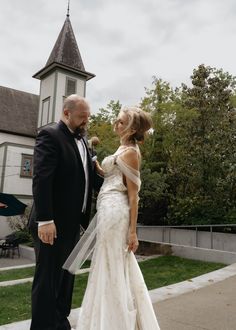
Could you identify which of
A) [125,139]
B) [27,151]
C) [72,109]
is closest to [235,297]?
[125,139]

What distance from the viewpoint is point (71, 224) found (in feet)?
11.0

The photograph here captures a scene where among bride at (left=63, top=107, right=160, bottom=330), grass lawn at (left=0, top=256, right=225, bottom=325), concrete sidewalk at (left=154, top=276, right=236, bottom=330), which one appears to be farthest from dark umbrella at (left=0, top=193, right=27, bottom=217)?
bride at (left=63, top=107, right=160, bottom=330)

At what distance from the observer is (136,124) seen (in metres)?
3.38

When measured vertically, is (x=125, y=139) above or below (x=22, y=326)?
above

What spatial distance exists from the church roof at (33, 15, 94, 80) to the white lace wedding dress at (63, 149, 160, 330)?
24.2 m

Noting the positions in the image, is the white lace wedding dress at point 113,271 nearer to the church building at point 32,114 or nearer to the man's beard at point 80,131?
the man's beard at point 80,131

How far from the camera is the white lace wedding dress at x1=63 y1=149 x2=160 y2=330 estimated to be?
10.1 ft

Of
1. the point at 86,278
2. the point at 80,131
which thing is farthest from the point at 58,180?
the point at 86,278

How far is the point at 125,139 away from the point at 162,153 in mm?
15533

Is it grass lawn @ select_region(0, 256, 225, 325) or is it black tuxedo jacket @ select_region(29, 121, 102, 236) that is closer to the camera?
black tuxedo jacket @ select_region(29, 121, 102, 236)

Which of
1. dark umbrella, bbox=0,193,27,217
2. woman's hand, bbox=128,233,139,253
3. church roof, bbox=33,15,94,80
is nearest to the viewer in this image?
woman's hand, bbox=128,233,139,253

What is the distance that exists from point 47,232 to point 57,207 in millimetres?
291

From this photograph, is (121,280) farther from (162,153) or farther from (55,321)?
(162,153)

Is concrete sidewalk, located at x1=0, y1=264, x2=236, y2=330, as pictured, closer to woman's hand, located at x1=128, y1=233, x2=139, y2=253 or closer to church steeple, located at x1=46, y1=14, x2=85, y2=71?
woman's hand, located at x1=128, y1=233, x2=139, y2=253
